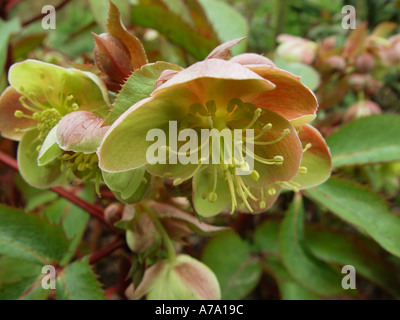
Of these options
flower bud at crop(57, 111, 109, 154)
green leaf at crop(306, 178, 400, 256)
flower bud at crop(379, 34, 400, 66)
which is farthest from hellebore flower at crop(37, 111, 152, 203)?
flower bud at crop(379, 34, 400, 66)

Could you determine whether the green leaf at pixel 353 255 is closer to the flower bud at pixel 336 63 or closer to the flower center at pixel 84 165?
the flower bud at pixel 336 63

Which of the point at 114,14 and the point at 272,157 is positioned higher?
the point at 114,14

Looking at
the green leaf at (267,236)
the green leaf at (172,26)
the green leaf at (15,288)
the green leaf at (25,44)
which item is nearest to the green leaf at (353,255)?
the green leaf at (267,236)

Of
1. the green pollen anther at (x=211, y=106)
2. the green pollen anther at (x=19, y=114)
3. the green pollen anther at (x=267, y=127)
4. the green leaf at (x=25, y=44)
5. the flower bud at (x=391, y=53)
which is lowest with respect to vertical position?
the green pollen anther at (x=267, y=127)

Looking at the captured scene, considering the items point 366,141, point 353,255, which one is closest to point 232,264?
point 353,255
